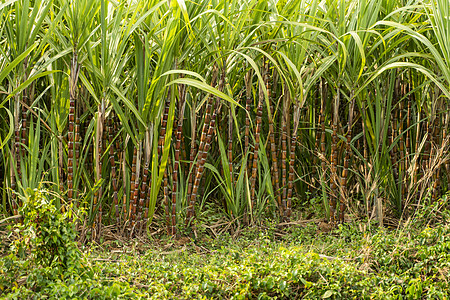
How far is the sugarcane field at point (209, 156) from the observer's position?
6.06ft

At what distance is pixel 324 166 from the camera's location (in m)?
2.62

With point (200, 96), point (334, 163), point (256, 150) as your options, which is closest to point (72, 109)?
point (200, 96)

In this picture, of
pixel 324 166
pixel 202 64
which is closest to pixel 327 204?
pixel 324 166

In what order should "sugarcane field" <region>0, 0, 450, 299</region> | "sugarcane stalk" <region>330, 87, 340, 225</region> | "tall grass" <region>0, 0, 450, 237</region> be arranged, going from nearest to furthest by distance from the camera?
"sugarcane field" <region>0, 0, 450, 299</region> < "tall grass" <region>0, 0, 450, 237</region> < "sugarcane stalk" <region>330, 87, 340, 225</region>

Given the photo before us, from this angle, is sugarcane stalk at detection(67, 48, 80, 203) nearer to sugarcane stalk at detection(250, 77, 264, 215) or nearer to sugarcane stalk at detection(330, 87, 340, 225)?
sugarcane stalk at detection(250, 77, 264, 215)

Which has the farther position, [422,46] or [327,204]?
[327,204]

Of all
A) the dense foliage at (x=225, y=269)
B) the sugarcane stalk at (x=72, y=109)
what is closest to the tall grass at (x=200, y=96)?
the sugarcane stalk at (x=72, y=109)

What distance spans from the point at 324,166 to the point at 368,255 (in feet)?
2.26

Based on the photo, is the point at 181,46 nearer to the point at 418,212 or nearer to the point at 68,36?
the point at 68,36

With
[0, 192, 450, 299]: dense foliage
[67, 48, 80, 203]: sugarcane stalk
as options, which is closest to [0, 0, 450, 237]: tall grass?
[67, 48, 80, 203]: sugarcane stalk

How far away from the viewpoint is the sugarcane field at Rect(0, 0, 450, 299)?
1.85 metres

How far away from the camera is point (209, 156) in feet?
8.96

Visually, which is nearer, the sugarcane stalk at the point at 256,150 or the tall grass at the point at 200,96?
the tall grass at the point at 200,96

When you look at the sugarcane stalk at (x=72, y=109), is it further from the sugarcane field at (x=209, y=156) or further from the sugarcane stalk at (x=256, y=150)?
the sugarcane stalk at (x=256, y=150)
